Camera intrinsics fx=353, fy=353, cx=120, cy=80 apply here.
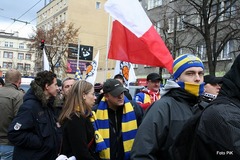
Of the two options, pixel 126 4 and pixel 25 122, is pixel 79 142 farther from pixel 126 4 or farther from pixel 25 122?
pixel 126 4

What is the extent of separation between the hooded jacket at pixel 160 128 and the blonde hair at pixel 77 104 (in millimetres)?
1029

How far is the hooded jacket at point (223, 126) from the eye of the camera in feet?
5.90

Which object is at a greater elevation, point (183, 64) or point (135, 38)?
point (135, 38)

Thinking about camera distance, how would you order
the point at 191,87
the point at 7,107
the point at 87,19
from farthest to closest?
the point at 87,19, the point at 7,107, the point at 191,87

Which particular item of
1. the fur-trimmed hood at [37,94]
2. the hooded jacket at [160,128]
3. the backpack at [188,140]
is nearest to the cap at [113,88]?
the fur-trimmed hood at [37,94]

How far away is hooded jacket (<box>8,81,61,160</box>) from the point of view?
4113 mm

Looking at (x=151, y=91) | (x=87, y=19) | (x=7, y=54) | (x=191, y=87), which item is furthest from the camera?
(x=7, y=54)

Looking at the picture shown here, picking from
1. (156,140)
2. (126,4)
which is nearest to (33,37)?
(126,4)

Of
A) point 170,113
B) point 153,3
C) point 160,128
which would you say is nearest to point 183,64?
point 170,113

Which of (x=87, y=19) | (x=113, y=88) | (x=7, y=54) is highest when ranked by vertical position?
(x=87, y=19)

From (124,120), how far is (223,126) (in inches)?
89.4

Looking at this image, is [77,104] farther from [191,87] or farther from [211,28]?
[211,28]

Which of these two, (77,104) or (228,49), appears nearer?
(77,104)

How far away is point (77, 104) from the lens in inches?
150
